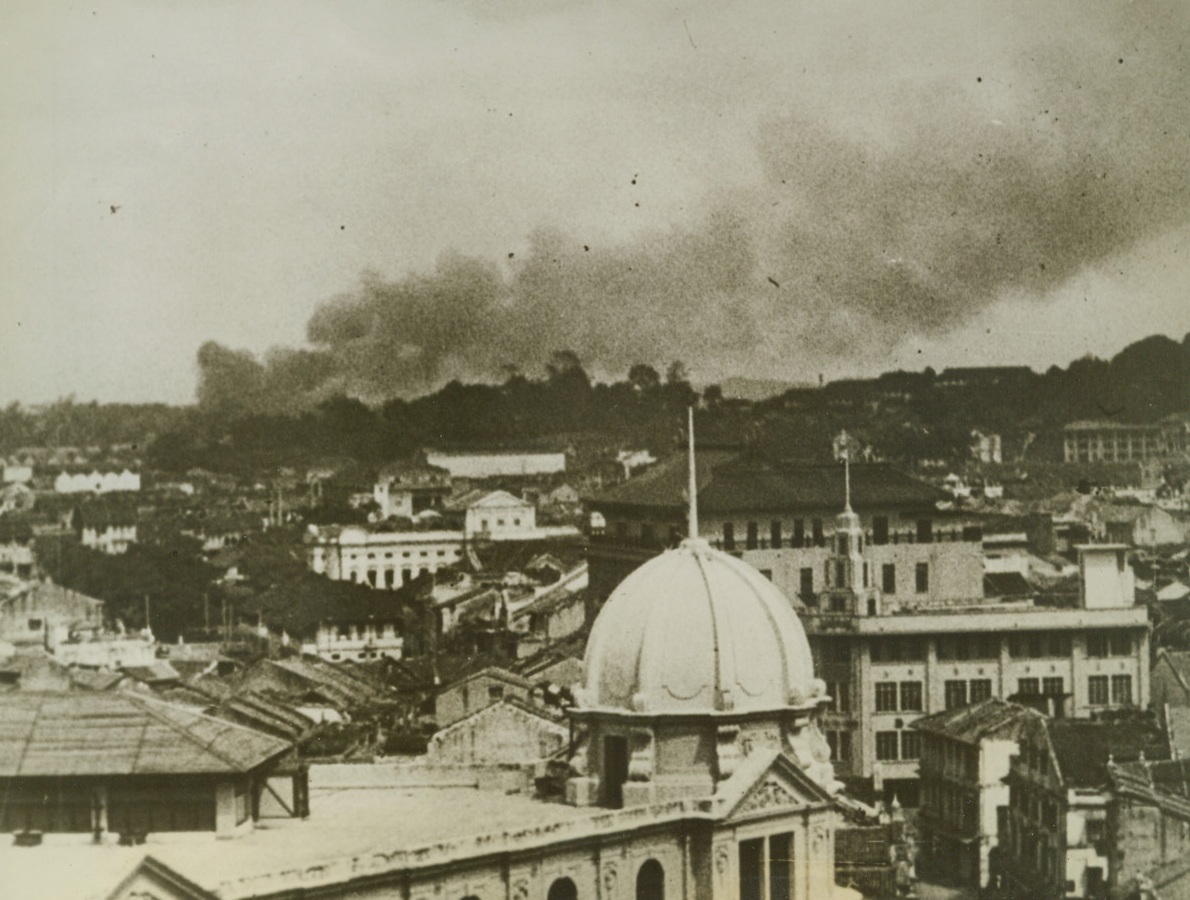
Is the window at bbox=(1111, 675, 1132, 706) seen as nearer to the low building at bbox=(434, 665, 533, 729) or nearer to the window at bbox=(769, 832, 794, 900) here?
the low building at bbox=(434, 665, 533, 729)

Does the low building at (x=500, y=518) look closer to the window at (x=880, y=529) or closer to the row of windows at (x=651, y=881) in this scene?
the window at (x=880, y=529)

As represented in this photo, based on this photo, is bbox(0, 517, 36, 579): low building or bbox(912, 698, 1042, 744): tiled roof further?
bbox(912, 698, 1042, 744): tiled roof

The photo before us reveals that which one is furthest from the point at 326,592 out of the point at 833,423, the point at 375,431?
the point at 833,423

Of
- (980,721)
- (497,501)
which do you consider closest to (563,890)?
(980,721)

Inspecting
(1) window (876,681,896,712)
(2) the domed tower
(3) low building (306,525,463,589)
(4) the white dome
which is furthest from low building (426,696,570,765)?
(1) window (876,681,896,712)

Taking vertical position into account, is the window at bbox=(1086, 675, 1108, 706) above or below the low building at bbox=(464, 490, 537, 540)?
below

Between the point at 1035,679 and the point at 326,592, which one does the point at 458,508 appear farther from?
the point at 1035,679
